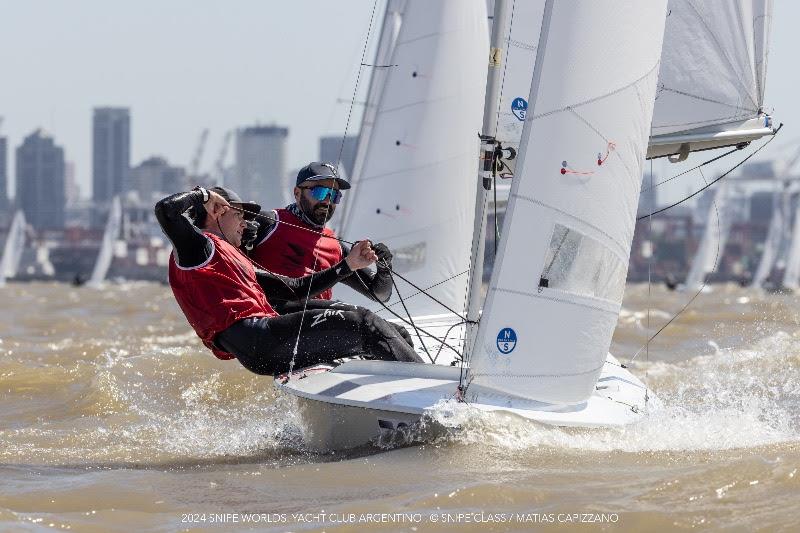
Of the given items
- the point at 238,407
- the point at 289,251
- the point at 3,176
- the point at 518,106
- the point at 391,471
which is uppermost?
the point at 518,106

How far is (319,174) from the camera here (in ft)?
20.0

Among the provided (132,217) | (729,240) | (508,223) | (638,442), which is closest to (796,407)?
(638,442)

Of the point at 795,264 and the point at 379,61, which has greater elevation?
the point at 379,61

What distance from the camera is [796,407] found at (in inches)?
268

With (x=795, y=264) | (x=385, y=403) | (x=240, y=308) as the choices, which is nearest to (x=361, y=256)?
(x=240, y=308)

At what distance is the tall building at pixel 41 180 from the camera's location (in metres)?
121

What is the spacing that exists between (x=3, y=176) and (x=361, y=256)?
11765 centimetres

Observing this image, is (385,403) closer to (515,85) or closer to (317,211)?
(317,211)

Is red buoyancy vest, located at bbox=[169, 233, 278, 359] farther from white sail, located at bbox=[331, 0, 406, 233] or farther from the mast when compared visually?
white sail, located at bbox=[331, 0, 406, 233]

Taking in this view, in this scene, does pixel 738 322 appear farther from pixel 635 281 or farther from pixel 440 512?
pixel 635 281

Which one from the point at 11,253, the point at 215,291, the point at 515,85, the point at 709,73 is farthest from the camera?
the point at 11,253

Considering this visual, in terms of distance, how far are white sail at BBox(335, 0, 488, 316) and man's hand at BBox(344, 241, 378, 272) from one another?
10.2ft

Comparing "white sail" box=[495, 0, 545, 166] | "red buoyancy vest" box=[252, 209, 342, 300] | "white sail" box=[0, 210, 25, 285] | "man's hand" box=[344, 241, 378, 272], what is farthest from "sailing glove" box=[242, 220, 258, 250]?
"white sail" box=[0, 210, 25, 285]

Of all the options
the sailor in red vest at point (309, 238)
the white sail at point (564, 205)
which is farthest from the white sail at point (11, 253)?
the white sail at point (564, 205)
